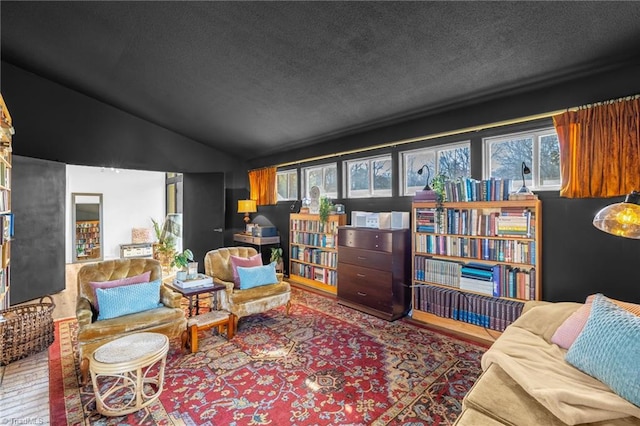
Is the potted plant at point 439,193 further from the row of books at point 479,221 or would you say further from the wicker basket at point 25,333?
the wicker basket at point 25,333

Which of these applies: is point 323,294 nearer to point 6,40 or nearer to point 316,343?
point 316,343

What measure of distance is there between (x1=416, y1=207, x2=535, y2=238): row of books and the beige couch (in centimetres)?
137

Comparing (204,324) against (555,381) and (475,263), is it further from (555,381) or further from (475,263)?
(475,263)

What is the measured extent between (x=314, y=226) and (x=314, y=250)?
414 millimetres

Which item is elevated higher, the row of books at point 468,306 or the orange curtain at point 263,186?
the orange curtain at point 263,186

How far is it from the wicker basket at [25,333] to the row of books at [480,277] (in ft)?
12.8

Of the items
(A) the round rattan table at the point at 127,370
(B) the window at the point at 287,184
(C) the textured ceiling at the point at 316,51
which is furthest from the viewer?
(B) the window at the point at 287,184

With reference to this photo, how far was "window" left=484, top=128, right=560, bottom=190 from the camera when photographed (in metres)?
3.15

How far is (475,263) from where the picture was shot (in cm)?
349

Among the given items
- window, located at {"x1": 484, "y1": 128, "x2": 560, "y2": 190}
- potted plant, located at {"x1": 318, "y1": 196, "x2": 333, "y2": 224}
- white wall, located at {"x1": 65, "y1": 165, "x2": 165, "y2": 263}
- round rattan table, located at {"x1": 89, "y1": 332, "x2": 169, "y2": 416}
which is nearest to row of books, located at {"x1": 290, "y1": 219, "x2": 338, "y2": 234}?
potted plant, located at {"x1": 318, "y1": 196, "x2": 333, "y2": 224}

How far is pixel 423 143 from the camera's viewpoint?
4.04 meters

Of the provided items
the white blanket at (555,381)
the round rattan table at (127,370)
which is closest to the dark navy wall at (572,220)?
the white blanket at (555,381)

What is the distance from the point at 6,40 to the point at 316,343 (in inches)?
193

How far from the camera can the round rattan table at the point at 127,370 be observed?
2.00 m
